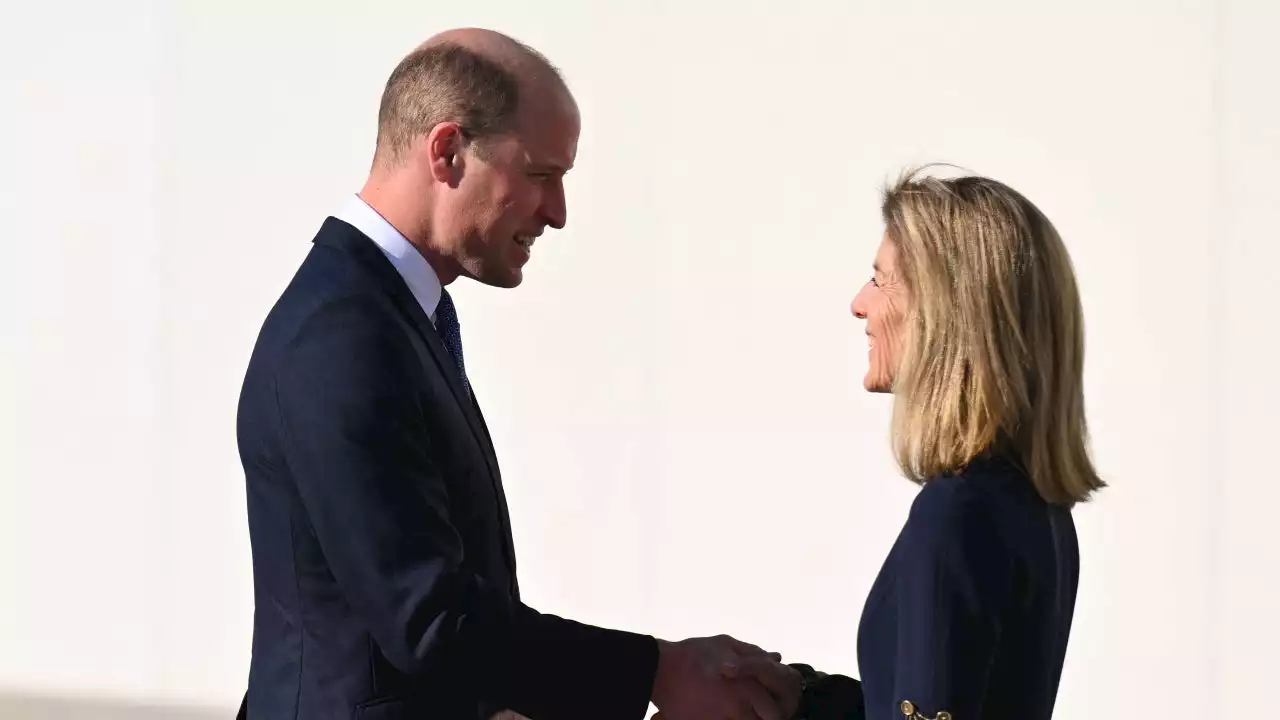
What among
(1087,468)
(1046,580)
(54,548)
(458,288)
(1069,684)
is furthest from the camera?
(54,548)

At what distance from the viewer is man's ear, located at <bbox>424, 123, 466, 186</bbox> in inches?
93.7

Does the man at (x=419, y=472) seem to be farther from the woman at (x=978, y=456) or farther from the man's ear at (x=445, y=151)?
the woman at (x=978, y=456)

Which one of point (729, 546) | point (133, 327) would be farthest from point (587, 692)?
point (133, 327)

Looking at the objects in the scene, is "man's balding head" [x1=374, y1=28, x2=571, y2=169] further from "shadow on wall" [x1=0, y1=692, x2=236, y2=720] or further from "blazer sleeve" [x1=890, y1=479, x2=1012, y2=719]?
"shadow on wall" [x1=0, y1=692, x2=236, y2=720]

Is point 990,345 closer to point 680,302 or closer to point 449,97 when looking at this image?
point 449,97

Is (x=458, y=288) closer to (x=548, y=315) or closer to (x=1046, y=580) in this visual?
(x=548, y=315)

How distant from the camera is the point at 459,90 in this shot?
7.91 ft

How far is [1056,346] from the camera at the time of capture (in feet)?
6.95

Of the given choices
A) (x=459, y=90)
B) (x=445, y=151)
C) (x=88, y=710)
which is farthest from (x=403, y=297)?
(x=88, y=710)

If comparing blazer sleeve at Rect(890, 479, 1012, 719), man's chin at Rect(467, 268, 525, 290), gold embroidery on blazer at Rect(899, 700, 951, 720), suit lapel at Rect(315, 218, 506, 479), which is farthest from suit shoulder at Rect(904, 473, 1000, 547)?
man's chin at Rect(467, 268, 525, 290)

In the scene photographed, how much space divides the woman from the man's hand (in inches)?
12.6

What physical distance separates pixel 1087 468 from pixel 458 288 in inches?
121

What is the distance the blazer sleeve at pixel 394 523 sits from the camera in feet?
6.81

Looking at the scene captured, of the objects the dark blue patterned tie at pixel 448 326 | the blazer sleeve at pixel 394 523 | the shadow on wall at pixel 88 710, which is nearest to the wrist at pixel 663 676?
the blazer sleeve at pixel 394 523
